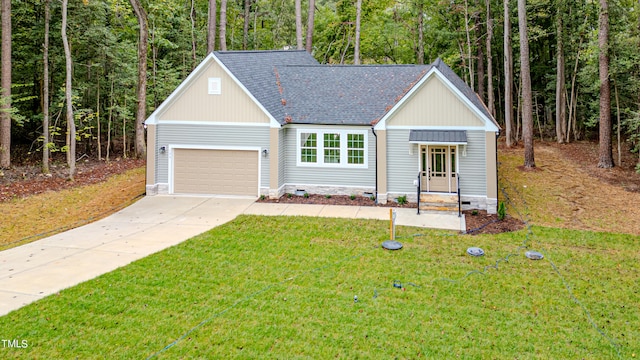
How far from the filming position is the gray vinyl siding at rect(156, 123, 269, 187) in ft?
49.4

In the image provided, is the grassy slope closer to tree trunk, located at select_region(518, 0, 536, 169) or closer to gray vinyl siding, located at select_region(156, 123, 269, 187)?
gray vinyl siding, located at select_region(156, 123, 269, 187)

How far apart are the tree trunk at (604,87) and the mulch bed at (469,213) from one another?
9.64 m

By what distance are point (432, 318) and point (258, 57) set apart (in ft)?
47.8

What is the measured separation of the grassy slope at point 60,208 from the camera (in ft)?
36.9

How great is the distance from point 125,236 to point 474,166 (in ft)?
36.9

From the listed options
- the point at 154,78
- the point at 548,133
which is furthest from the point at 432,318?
the point at 548,133

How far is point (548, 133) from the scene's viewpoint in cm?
3145

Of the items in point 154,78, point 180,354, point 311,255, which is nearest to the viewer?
point 180,354

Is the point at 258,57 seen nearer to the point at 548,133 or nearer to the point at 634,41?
the point at 634,41

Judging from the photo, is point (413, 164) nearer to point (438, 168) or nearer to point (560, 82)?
point (438, 168)

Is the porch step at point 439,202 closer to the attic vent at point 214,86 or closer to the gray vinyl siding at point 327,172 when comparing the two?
the gray vinyl siding at point 327,172

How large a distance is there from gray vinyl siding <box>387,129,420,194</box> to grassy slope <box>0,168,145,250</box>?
976 centimetres

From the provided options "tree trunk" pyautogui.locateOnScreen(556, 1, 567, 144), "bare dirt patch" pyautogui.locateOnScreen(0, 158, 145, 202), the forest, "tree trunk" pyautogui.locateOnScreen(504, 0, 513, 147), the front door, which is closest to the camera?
the front door

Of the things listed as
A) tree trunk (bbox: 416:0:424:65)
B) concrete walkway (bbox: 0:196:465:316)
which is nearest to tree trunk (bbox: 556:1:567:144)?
tree trunk (bbox: 416:0:424:65)
